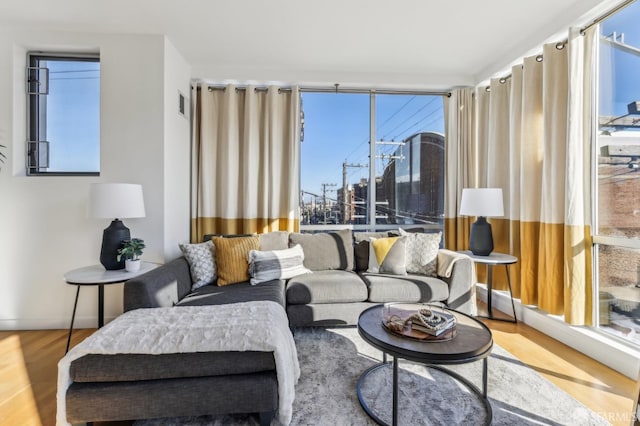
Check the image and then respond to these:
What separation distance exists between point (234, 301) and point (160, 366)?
0.78 m

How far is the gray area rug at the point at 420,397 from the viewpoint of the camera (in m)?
1.60

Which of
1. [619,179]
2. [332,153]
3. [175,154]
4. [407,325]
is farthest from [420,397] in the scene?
[175,154]

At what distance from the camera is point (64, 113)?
290 centimetres

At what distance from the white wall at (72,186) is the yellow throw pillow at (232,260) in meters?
0.58

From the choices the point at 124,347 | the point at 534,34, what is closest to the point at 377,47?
the point at 534,34

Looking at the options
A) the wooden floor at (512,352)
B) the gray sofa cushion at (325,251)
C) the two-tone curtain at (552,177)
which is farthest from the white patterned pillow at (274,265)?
the two-tone curtain at (552,177)

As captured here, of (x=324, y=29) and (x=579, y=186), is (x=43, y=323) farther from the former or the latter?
(x=579, y=186)

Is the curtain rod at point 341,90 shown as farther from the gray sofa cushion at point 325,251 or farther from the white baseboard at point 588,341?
the white baseboard at point 588,341

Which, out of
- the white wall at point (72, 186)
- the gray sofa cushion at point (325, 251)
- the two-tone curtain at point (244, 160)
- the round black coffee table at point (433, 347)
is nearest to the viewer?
the round black coffee table at point (433, 347)

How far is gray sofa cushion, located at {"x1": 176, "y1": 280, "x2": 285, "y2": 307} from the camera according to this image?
2236mm

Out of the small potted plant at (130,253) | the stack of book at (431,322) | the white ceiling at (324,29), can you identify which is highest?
the white ceiling at (324,29)

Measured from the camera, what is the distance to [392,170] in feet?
12.9

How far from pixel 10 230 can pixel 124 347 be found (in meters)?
2.30

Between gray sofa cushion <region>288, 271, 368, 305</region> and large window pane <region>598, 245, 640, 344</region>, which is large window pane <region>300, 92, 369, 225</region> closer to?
Result: gray sofa cushion <region>288, 271, 368, 305</region>
